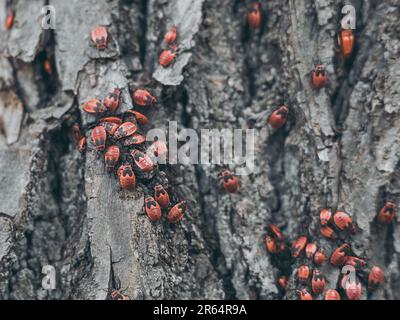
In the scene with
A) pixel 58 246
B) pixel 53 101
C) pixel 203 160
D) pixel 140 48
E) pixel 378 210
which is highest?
pixel 140 48

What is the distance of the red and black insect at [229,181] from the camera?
7.70m

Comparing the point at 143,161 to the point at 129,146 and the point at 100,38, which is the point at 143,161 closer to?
the point at 129,146

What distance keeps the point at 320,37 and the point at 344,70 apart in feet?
1.78

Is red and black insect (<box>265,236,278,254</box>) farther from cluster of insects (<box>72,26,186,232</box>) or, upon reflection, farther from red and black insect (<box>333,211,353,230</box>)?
cluster of insects (<box>72,26,186,232</box>)

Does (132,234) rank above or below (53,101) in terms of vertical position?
below

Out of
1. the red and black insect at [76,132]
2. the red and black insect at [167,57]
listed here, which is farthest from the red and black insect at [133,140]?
the red and black insect at [167,57]

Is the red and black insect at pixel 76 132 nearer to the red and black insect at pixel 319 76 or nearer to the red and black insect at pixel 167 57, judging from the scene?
the red and black insect at pixel 167 57

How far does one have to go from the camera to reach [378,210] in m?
7.48

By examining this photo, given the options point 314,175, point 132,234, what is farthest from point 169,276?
point 314,175

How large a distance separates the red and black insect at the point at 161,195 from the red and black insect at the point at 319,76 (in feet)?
7.74

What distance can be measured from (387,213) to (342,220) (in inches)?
21.4

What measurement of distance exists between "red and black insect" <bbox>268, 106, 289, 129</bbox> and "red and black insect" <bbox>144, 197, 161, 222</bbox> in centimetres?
193

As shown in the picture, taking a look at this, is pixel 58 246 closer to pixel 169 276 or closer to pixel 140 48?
pixel 169 276

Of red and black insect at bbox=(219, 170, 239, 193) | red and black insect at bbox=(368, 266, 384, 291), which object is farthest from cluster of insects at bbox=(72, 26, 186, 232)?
red and black insect at bbox=(368, 266, 384, 291)
